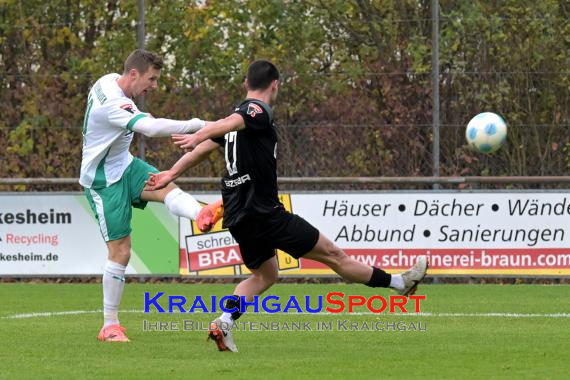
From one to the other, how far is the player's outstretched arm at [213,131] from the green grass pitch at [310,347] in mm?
1367

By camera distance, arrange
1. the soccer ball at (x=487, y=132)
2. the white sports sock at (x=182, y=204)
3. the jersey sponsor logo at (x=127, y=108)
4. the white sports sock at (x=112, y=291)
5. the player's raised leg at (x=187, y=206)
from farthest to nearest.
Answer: the soccer ball at (x=487, y=132)
the white sports sock at (x=112, y=291)
the white sports sock at (x=182, y=204)
the jersey sponsor logo at (x=127, y=108)
the player's raised leg at (x=187, y=206)

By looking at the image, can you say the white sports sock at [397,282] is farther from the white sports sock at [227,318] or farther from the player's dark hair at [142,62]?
the player's dark hair at [142,62]

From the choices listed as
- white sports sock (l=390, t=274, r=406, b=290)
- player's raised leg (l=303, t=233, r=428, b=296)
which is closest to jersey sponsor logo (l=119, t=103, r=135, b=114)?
player's raised leg (l=303, t=233, r=428, b=296)

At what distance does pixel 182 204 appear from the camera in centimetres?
934

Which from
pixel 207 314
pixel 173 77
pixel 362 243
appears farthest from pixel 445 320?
pixel 173 77

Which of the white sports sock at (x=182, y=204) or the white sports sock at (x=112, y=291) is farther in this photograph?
the white sports sock at (x=112, y=291)

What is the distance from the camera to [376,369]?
301 inches

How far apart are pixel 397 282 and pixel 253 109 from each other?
65.4 inches

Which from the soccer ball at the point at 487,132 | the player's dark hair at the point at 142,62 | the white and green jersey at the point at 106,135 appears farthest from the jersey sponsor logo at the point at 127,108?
the soccer ball at the point at 487,132

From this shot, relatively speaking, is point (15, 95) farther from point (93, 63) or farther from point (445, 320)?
point (445, 320)

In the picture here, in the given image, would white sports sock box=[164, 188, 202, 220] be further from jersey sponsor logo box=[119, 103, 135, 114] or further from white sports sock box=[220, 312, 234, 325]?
white sports sock box=[220, 312, 234, 325]

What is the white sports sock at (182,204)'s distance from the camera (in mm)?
9219

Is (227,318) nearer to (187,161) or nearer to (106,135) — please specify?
(187,161)

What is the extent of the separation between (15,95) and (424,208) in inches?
224
